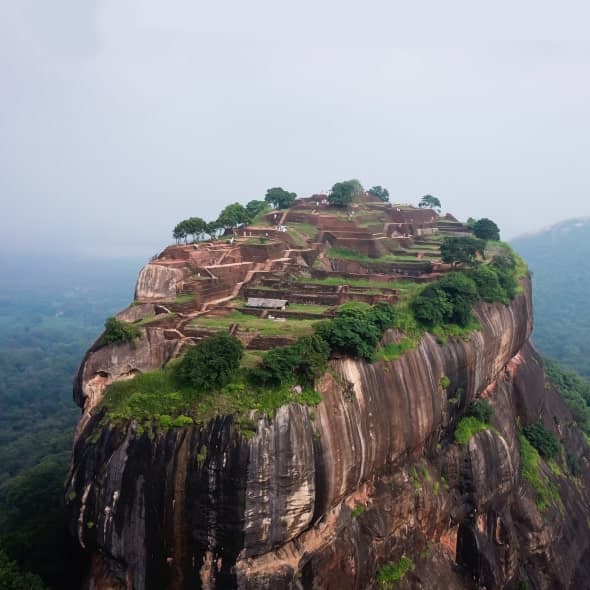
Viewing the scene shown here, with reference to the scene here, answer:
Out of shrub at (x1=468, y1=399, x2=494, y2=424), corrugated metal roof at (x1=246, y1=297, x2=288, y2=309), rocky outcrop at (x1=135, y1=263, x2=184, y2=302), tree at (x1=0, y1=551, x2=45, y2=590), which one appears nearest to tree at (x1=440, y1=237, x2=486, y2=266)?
shrub at (x1=468, y1=399, x2=494, y2=424)

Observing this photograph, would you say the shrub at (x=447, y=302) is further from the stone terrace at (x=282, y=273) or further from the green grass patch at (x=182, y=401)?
the green grass patch at (x=182, y=401)

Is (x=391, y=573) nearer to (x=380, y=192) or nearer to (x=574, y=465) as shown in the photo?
(x=574, y=465)

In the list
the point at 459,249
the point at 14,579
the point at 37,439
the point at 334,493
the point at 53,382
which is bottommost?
the point at 53,382

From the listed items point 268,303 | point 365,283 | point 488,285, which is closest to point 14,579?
point 268,303

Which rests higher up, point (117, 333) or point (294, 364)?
point (117, 333)

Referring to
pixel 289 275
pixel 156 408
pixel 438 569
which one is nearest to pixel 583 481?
pixel 438 569

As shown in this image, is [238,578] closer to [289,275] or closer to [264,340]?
[264,340]

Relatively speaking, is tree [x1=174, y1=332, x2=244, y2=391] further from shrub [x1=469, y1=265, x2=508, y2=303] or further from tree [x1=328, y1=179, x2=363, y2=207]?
tree [x1=328, y1=179, x2=363, y2=207]
